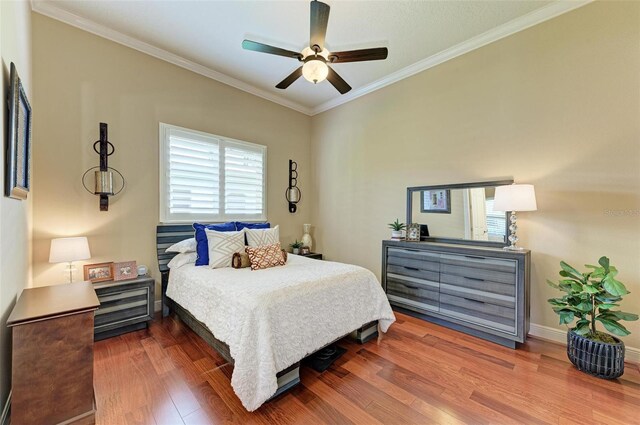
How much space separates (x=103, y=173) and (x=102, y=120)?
60 centimetres

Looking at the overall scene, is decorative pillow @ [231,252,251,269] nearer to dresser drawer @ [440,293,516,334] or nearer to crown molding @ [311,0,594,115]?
dresser drawer @ [440,293,516,334]

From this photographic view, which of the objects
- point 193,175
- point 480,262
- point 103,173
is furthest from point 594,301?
point 103,173

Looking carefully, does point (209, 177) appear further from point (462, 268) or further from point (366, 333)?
point (462, 268)

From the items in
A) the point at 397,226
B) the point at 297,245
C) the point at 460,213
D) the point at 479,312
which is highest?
the point at 460,213

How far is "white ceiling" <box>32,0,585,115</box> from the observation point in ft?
8.29

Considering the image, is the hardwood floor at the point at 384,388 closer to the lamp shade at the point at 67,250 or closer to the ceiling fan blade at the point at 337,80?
the lamp shade at the point at 67,250

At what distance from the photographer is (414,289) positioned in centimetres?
315

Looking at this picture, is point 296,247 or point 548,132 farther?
point 296,247

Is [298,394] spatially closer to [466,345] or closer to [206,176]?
[466,345]

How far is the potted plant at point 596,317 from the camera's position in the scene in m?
2.00

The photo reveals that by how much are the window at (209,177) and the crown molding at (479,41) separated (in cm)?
201

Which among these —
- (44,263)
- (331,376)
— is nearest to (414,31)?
(331,376)

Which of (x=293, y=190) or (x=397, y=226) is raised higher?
(x=293, y=190)

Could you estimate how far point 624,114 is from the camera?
2262mm
